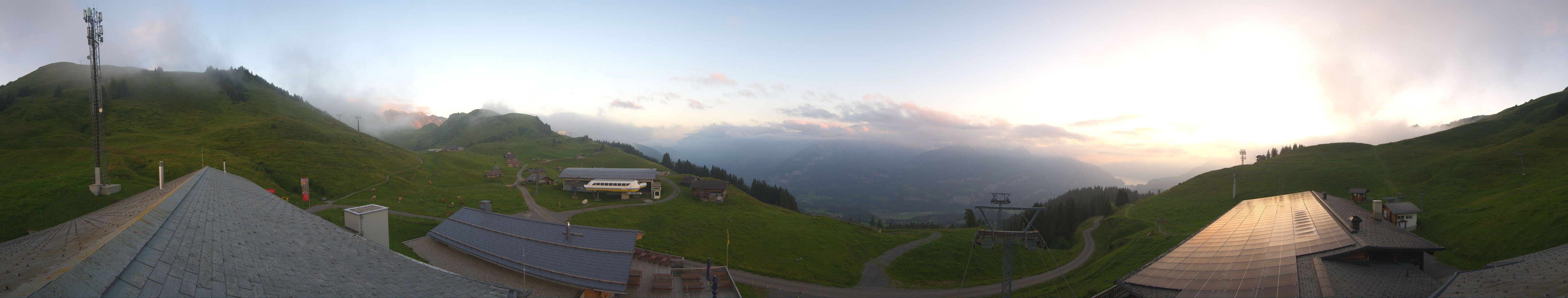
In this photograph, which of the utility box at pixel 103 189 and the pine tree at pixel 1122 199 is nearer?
the utility box at pixel 103 189

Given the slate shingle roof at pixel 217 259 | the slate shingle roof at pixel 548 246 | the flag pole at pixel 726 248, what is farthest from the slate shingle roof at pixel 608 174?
the slate shingle roof at pixel 217 259

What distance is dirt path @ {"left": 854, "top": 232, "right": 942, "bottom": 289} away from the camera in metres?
42.0

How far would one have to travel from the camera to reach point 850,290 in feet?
130

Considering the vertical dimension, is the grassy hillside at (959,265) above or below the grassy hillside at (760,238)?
below

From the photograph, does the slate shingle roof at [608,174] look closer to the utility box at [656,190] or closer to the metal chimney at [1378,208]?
the utility box at [656,190]

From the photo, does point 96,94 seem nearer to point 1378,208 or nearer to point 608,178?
point 608,178

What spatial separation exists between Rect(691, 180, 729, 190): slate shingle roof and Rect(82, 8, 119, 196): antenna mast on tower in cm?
5664

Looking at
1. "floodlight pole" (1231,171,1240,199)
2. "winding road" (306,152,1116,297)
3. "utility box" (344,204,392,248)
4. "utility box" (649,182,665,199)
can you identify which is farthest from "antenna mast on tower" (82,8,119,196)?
"floodlight pole" (1231,171,1240,199)

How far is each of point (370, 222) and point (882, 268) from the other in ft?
141

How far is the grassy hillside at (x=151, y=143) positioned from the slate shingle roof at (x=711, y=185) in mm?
44252

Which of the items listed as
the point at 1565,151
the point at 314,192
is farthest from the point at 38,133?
the point at 1565,151

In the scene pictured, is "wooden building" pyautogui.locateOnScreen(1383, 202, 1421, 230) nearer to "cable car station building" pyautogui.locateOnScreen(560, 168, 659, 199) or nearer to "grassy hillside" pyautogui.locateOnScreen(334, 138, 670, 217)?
"grassy hillside" pyautogui.locateOnScreen(334, 138, 670, 217)

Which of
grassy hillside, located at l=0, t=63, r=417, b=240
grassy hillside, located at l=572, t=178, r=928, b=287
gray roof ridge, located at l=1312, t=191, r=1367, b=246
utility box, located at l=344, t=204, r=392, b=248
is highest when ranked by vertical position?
grassy hillside, located at l=0, t=63, r=417, b=240

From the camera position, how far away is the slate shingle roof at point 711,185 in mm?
75625
